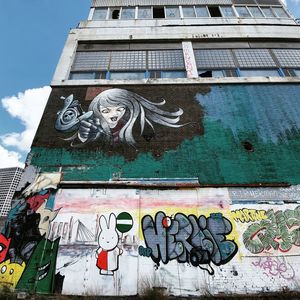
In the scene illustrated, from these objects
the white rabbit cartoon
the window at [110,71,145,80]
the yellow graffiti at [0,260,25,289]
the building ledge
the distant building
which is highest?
the distant building

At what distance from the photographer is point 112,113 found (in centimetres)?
923

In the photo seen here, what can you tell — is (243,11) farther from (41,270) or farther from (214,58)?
(41,270)

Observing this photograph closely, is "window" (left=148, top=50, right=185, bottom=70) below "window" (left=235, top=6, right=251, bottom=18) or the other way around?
below

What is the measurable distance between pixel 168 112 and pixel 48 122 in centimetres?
463

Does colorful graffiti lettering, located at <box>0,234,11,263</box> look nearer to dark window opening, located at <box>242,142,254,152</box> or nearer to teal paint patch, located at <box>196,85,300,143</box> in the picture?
teal paint patch, located at <box>196,85,300,143</box>

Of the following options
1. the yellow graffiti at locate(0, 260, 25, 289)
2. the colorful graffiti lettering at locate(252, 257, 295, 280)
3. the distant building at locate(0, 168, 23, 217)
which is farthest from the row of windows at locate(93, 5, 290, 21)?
the distant building at locate(0, 168, 23, 217)

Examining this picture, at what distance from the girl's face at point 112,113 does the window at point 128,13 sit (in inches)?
284

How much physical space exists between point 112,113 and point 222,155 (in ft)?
14.5

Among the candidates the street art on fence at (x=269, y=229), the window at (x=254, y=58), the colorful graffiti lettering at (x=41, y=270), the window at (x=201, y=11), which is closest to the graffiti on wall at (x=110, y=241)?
the colorful graffiti lettering at (x=41, y=270)

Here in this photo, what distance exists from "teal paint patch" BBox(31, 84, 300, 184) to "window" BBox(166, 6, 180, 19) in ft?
23.5

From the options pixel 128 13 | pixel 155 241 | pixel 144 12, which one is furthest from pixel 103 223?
pixel 144 12

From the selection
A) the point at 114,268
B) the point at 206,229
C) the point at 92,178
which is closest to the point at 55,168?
the point at 92,178

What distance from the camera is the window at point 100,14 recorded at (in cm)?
1359

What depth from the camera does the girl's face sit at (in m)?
9.01
